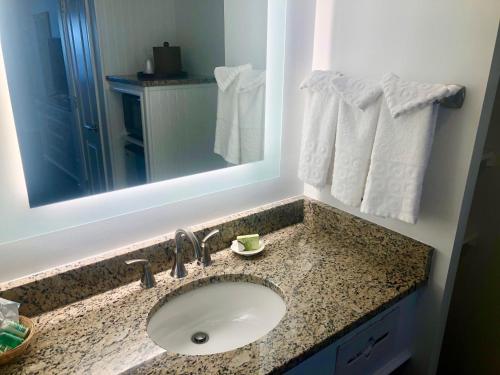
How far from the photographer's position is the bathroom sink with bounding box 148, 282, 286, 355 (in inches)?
42.9

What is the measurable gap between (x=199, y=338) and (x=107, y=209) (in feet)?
1.55

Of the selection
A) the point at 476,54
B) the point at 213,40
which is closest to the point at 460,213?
the point at 476,54

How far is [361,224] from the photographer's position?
1347 millimetres

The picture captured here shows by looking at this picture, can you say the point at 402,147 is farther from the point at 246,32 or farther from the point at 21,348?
the point at 21,348

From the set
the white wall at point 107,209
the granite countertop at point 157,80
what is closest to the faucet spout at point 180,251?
the white wall at point 107,209

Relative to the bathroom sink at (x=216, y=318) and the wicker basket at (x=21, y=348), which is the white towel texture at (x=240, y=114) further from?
the wicker basket at (x=21, y=348)

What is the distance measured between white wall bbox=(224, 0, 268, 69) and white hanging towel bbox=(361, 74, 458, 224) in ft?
1.65

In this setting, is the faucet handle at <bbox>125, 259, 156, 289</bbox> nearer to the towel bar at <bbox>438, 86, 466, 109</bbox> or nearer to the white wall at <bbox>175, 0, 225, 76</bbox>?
the white wall at <bbox>175, 0, 225, 76</bbox>

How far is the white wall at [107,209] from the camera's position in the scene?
0.96 meters

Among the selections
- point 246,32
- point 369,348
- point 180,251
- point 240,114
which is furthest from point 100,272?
point 246,32

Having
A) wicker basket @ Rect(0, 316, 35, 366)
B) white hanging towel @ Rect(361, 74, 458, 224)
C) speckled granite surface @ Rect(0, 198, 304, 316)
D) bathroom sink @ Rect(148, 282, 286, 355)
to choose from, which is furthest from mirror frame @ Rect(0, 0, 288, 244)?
white hanging towel @ Rect(361, 74, 458, 224)

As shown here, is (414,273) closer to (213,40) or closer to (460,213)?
(460,213)

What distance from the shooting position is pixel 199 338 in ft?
3.71

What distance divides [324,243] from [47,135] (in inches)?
38.7
